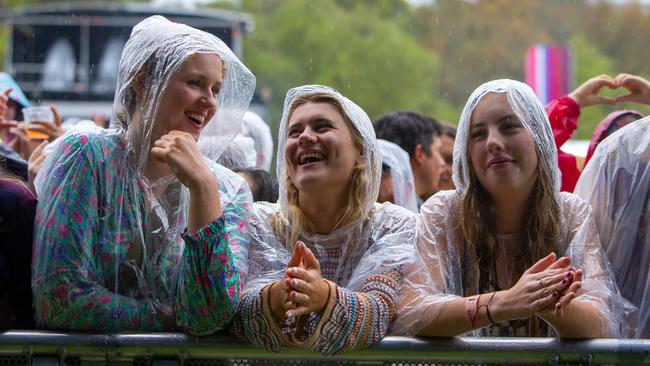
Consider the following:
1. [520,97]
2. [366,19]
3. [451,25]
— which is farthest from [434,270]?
[451,25]

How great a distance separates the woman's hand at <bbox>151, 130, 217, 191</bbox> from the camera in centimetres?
299

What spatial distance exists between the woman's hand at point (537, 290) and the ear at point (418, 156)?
246 cm

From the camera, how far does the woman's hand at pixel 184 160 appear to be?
9.80 ft

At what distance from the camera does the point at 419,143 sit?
18.0 ft

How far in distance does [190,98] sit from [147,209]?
1.21 feet

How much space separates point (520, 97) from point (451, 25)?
46.6 m

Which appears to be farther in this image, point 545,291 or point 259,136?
point 259,136

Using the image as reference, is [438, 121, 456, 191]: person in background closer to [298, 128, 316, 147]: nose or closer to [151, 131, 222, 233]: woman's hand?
[298, 128, 316, 147]: nose

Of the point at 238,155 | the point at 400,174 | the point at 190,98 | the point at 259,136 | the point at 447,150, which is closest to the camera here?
the point at 190,98

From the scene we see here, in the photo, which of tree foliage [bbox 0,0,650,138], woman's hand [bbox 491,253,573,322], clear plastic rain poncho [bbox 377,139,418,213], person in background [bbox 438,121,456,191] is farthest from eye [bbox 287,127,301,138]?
tree foliage [bbox 0,0,650,138]

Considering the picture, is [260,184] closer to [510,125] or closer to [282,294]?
[510,125]

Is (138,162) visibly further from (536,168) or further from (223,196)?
(536,168)

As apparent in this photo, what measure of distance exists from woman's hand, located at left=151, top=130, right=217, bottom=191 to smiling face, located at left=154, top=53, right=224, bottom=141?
8.5 inches

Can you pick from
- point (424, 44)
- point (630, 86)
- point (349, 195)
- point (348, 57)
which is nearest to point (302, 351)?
point (349, 195)
